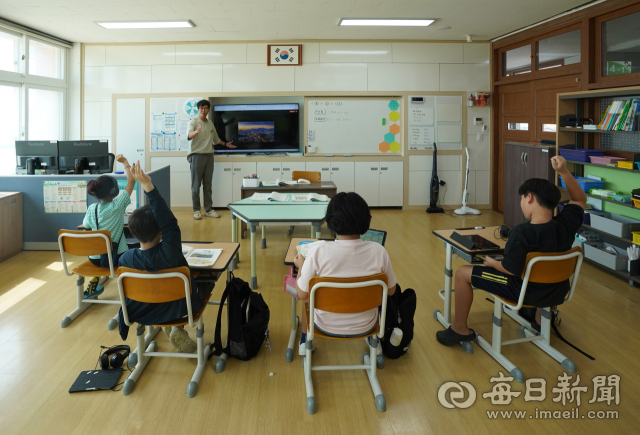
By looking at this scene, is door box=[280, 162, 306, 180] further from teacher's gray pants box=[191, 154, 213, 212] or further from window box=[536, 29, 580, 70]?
window box=[536, 29, 580, 70]

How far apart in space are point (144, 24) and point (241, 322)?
5408 mm

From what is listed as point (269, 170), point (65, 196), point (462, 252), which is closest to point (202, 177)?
point (269, 170)

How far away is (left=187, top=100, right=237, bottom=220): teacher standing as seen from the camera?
7.34 m

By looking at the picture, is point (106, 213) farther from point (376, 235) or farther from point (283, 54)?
point (283, 54)

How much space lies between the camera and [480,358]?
Answer: 2.94 m

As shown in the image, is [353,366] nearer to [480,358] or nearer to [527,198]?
[480,358]

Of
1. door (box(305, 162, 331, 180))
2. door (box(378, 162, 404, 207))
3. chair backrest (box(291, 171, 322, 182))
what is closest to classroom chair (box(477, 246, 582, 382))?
chair backrest (box(291, 171, 322, 182))

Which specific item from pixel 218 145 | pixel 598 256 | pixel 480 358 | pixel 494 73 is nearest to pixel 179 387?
pixel 480 358

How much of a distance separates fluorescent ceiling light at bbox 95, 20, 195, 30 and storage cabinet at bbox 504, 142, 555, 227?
471cm

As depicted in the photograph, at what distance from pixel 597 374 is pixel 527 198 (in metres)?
1.09

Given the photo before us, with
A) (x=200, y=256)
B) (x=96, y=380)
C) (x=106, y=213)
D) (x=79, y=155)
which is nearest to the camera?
(x=96, y=380)

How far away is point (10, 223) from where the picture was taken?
17.0ft

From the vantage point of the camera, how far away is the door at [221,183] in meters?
8.03

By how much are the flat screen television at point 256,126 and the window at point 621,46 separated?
179 inches
